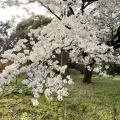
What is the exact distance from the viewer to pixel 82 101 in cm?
1100

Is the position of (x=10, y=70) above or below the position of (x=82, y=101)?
above

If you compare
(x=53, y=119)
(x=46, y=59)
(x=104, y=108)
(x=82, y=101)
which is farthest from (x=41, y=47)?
(x=82, y=101)

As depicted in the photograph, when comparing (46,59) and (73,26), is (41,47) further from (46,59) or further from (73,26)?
(73,26)

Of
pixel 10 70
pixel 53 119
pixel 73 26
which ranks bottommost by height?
pixel 53 119

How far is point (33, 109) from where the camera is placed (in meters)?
9.29

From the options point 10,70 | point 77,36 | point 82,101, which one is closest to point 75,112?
point 82,101

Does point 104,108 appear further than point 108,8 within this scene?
No

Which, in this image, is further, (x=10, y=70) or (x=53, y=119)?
(x=53, y=119)

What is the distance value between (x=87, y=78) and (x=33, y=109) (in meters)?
10.1

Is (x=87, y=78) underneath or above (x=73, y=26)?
underneath

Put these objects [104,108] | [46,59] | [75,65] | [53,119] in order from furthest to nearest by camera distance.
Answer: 1. [75,65]
2. [104,108]
3. [53,119]
4. [46,59]

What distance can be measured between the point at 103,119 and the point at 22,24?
33.0 m

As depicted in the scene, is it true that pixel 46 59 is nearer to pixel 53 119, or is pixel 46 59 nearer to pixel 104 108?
pixel 53 119

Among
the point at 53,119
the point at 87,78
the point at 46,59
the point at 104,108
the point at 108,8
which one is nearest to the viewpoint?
the point at 46,59
